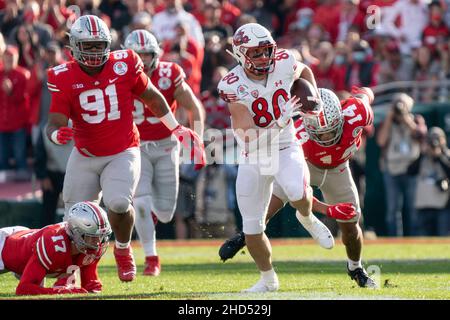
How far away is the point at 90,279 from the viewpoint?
7.80 m

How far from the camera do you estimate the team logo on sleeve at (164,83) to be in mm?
9633

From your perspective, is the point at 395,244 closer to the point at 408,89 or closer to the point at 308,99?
the point at 408,89

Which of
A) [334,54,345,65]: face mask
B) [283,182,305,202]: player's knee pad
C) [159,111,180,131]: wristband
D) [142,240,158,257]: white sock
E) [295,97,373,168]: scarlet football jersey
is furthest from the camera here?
[334,54,345,65]: face mask

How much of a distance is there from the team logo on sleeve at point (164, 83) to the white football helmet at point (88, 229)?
2177 mm


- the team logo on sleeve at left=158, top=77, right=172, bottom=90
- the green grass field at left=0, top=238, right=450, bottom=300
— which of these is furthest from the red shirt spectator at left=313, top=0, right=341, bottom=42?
the team logo on sleeve at left=158, top=77, right=172, bottom=90

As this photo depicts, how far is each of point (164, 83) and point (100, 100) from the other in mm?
1478

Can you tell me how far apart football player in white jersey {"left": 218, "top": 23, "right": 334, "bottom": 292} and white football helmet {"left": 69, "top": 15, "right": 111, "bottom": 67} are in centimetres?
92

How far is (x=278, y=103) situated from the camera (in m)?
7.88

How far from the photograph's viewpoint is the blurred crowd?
551 inches

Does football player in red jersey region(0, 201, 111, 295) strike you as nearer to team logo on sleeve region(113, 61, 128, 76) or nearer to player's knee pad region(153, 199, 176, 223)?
team logo on sleeve region(113, 61, 128, 76)

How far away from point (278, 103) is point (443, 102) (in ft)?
23.5

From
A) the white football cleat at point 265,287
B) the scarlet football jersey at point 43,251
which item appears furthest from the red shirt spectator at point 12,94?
the white football cleat at point 265,287
